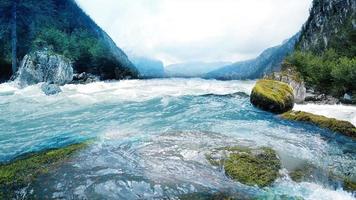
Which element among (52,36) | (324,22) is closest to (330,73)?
(52,36)

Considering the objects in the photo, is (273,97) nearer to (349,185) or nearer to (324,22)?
(349,185)

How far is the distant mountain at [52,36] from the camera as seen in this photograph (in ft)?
156

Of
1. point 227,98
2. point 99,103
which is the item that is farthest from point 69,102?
point 227,98

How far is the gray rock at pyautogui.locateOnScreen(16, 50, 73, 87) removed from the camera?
127 ft

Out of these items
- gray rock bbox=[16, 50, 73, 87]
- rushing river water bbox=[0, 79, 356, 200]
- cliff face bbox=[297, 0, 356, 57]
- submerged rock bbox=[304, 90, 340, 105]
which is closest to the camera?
rushing river water bbox=[0, 79, 356, 200]

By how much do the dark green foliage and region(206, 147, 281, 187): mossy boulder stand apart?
19.6 meters

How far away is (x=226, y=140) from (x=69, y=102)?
1596 centimetres

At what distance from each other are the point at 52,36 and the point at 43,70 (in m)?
14.5

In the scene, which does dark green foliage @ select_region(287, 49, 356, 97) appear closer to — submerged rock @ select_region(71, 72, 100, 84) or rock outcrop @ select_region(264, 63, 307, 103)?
rock outcrop @ select_region(264, 63, 307, 103)

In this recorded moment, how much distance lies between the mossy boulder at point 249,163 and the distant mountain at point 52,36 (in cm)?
3768

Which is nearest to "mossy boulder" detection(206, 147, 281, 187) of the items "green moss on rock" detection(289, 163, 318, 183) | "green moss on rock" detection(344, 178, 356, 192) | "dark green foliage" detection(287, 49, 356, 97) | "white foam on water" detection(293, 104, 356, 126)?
"green moss on rock" detection(289, 163, 318, 183)

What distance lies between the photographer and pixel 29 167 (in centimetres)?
1067

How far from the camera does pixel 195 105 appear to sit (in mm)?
24203

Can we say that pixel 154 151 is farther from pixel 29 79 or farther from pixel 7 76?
pixel 7 76
